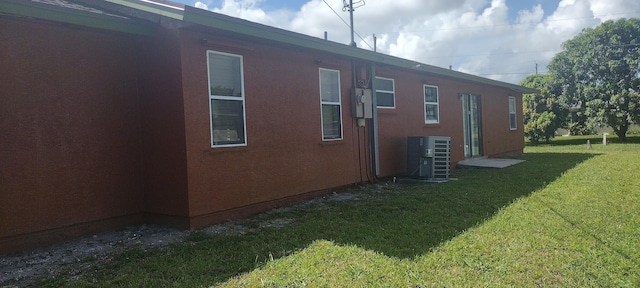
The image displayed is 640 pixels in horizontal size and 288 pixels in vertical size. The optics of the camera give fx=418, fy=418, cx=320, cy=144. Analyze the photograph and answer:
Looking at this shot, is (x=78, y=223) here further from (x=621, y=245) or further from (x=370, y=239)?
(x=621, y=245)

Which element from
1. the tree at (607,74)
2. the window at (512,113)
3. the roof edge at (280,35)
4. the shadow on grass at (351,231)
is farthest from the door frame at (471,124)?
the tree at (607,74)

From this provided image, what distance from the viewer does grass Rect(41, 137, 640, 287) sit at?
3.57m

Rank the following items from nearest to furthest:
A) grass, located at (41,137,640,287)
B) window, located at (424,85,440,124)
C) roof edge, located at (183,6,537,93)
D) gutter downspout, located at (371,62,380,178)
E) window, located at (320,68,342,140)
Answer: grass, located at (41,137,640,287), roof edge, located at (183,6,537,93), window, located at (320,68,342,140), gutter downspout, located at (371,62,380,178), window, located at (424,85,440,124)

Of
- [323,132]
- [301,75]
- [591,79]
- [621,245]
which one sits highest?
[591,79]

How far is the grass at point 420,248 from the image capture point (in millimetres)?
3572

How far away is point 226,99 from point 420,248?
325 cm

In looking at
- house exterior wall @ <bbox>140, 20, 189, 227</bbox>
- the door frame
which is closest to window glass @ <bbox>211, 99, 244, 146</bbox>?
house exterior wall @ <bbox>140, 20, 189, 227</bbox>

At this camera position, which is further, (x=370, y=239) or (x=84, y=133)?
(x=84, y=133)

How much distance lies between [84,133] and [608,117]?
23.6 metres

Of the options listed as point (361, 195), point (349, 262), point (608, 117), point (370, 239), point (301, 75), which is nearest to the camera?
point (349, 262)

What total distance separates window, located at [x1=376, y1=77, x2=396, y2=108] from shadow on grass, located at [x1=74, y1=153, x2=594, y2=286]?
2027 millimetres

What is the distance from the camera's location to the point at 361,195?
7523 mm

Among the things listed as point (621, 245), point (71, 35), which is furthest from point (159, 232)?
point (621, 245)

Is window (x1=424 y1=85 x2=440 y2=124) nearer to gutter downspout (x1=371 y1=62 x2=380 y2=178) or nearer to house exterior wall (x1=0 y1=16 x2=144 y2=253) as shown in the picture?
gutter downspout (x1=371 y1=62 x2=380 y2=178)
